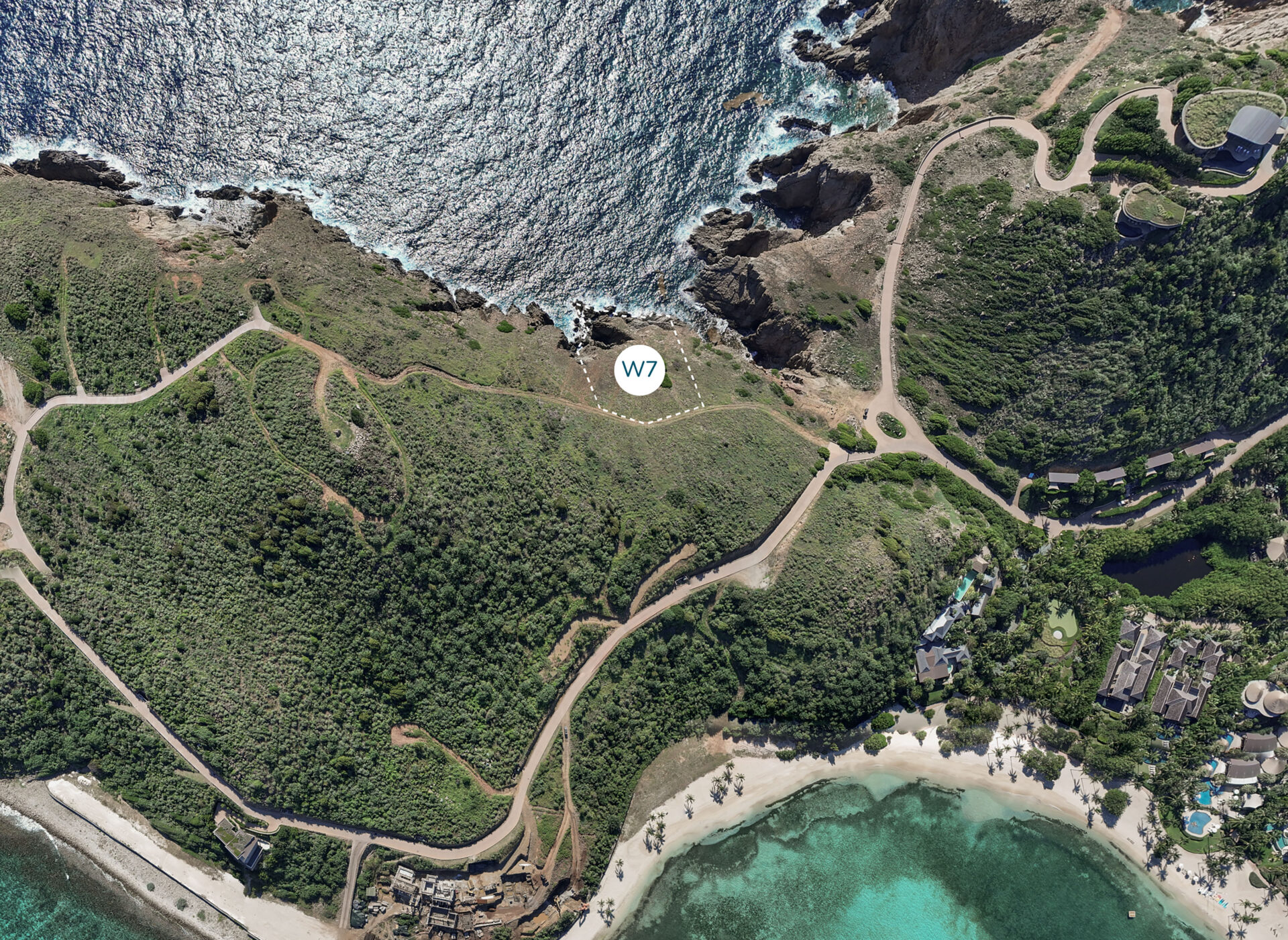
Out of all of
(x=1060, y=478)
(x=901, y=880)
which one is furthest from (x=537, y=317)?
(x=901, y=880)

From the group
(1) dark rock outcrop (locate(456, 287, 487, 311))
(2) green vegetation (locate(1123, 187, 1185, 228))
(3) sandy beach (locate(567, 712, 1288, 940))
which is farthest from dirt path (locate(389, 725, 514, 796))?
(2) green vegetation (locate(1123, 187, 1185, 228))

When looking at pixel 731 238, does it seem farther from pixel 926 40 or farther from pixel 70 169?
pixel 70 169

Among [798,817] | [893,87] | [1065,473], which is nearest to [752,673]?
[798,817]

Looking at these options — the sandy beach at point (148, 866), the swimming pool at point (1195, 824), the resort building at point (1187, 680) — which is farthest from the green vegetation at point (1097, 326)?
the sandy beach at point (148, 866)

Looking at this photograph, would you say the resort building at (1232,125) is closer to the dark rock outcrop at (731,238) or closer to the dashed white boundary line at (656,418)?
the dark rock outcrop at (731,238)

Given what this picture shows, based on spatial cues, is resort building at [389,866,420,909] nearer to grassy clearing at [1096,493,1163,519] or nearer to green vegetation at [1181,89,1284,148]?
grassy clearing at [1096,493,1163,519]

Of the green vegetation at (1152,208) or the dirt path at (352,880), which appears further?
the green vegetation at (1152,208)

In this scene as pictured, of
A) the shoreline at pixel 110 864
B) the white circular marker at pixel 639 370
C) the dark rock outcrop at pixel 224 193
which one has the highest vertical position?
the dark rock outcrop at pixel 224 193
